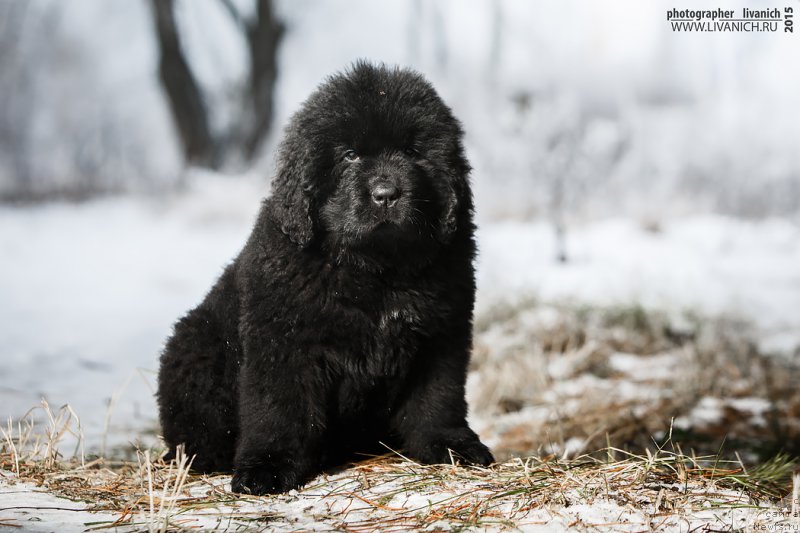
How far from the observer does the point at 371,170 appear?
11.2 ft

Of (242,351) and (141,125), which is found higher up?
(141,125)

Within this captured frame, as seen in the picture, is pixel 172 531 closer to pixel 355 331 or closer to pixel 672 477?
pixel 355 331

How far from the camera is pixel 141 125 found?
371 inches

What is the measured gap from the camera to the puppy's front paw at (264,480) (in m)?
3.19

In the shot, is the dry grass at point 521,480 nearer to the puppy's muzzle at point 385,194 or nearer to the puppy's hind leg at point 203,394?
the puppy's hind leg at point 203,394

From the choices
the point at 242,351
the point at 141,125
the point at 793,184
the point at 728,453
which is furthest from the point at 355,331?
the point at 793,184

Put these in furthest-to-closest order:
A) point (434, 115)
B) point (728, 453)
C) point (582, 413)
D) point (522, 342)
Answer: point (522, 342) → point (582, 413) → point (728, 453) → point (434, 115)

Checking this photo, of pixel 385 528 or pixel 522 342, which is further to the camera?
pixel 522 342

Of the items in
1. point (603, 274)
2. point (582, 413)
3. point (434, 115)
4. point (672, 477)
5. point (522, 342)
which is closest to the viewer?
point (672, 477)

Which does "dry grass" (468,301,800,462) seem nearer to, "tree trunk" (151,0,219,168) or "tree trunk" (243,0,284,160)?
"tree trunk" (243,0,284,160)

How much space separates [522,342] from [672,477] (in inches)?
175

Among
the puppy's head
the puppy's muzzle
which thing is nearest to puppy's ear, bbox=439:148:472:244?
the puppy's head

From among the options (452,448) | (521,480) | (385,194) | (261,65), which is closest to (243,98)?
(261,65)

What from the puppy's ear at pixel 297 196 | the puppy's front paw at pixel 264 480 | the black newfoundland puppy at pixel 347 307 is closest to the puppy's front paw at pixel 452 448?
the black newfoundland puppy at pixel 347 307
